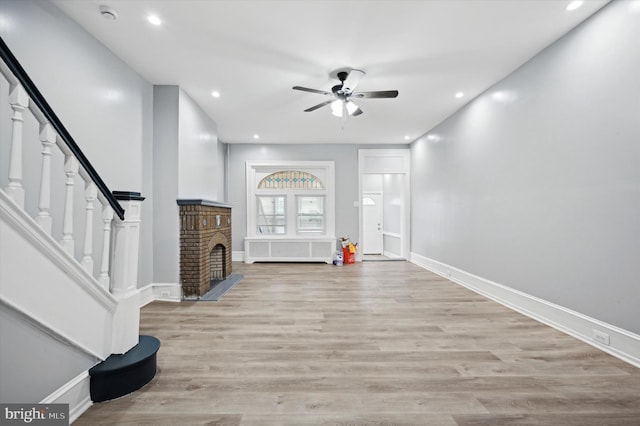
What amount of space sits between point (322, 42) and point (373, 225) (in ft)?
20.9

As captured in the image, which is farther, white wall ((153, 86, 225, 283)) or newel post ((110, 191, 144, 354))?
white wall ((153, 86, 225, 283))

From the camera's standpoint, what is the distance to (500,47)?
272 cm

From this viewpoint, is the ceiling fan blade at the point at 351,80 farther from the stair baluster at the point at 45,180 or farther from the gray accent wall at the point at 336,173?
the gray accent wall at the point at 336,173

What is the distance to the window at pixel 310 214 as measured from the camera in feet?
21.3

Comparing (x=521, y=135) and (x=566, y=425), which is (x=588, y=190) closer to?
(x=521, y=135)

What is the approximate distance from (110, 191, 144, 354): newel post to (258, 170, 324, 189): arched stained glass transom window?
4.74 metres

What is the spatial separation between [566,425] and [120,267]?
2.65 metres

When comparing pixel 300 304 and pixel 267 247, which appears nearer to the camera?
pixel 300 304

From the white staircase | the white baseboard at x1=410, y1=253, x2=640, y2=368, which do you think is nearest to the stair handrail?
the white staircase

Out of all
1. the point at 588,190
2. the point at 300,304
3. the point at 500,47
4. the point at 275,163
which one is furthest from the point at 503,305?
the point at 275,163

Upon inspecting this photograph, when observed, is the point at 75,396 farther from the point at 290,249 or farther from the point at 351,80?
the point at 290,249

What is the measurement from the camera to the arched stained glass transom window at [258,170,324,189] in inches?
255

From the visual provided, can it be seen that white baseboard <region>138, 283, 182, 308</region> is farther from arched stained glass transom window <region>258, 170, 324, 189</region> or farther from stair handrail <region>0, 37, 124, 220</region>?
arched stained glass transom window <region>258, 170, 324, 189</region>

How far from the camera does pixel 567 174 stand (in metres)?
2.48
